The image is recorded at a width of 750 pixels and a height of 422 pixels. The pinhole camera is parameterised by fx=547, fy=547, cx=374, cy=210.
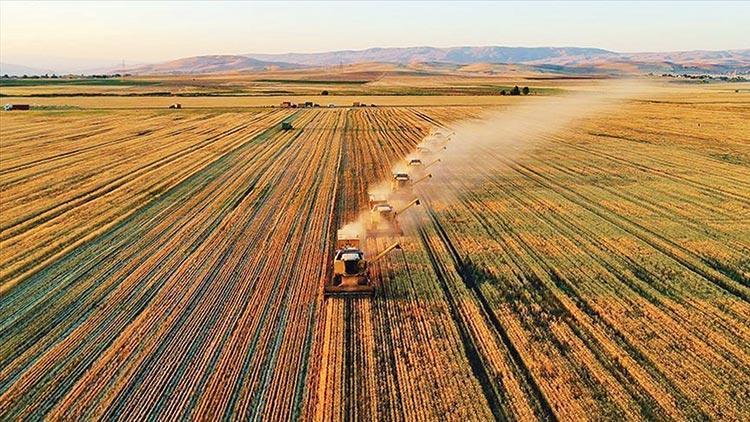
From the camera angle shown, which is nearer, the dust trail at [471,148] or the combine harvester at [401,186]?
the combine harvester at [401,186]

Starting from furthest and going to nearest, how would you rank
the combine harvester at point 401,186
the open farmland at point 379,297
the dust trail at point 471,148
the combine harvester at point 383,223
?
the dust trail at point 471,148, the combine harvester at point 401,186, the combine harvester at point 383,223, the open farmland at point 379,297

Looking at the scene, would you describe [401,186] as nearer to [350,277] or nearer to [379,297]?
[350,277]

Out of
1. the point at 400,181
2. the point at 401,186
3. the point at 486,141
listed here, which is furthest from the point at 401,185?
the point at 486,141

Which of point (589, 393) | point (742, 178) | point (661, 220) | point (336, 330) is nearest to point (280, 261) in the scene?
point (336, 330)

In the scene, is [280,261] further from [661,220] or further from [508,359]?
[661,220]

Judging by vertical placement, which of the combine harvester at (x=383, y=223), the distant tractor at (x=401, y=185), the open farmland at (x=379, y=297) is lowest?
the open farmland at (x=379, y=297)

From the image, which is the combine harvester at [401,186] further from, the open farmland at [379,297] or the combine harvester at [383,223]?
the combine harvester at [383,223]

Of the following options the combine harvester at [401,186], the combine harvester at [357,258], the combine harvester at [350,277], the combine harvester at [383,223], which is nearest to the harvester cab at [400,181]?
the combine harvester at [401,186]

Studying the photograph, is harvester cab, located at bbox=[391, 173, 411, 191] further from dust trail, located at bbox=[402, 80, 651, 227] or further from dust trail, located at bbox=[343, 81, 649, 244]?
dust trail, located at bbox=[402, 80, 651, 227]

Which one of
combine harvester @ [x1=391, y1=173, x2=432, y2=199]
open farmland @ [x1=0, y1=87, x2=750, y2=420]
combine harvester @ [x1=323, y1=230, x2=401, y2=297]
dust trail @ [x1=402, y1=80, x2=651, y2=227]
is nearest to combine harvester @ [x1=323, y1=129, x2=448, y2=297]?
combine harvester @ [x1=323, y1=230, x2=401, y2=297]
